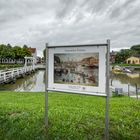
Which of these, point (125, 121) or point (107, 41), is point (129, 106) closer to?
point (125, 121)

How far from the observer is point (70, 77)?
18.6ft

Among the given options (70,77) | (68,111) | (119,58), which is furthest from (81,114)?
(119,58)

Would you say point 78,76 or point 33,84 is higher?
point 78,76

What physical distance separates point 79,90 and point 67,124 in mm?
1114

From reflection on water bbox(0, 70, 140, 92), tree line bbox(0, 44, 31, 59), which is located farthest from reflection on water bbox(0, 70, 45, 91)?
tree line bbox(0, 44, 31, 59)

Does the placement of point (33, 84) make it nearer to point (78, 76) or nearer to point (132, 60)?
point (78, 76)

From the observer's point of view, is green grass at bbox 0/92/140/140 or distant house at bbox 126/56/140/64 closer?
green grass at bbox 0/92/140/140

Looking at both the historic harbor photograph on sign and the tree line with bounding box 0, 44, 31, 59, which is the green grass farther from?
the tree line with bounding box 0, 44, 31, 59

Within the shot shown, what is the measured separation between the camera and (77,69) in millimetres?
5578

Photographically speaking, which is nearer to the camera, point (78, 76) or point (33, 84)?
point (78, 76)

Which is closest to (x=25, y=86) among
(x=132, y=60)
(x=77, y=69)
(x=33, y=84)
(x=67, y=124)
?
(x=33, y=84)

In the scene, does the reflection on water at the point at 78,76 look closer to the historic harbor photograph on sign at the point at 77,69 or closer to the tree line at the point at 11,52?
the historic harbor photograph on sign at the point at 77,69

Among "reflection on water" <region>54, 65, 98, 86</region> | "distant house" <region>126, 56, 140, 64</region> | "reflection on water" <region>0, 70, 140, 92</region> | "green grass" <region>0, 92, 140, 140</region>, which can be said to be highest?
"distant house" <region>126, 56, 140, 64</region>

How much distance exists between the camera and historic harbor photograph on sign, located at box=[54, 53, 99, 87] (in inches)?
207
